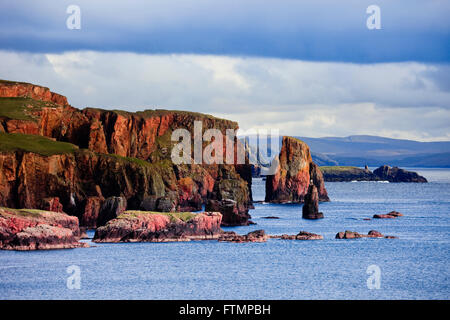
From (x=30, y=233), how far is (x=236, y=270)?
33178 mm

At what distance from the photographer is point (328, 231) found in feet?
561

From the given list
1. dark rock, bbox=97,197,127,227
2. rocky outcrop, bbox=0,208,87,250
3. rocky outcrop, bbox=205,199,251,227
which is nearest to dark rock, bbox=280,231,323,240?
rocky outcrop, bbox=205,199,251,227

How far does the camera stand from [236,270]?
11475 cm

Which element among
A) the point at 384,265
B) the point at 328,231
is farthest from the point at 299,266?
the point at 328,231

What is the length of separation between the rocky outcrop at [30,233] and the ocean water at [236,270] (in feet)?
9.29

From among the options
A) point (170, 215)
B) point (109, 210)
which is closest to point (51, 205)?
point (109, 210)

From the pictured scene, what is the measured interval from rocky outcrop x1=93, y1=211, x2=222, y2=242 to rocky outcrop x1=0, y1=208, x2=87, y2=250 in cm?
857

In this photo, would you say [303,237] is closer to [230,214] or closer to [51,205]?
[230,214]

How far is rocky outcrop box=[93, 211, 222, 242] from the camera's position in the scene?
139875 millimetres

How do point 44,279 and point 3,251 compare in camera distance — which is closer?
point 44,279

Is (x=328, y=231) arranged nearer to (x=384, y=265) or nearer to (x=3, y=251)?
(x=384, y=265)

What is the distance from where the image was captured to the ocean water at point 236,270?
9688 cm

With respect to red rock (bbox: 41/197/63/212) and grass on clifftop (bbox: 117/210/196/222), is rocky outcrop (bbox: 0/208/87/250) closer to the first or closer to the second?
grass on clifftop (bbox: 117/210/196/222)
